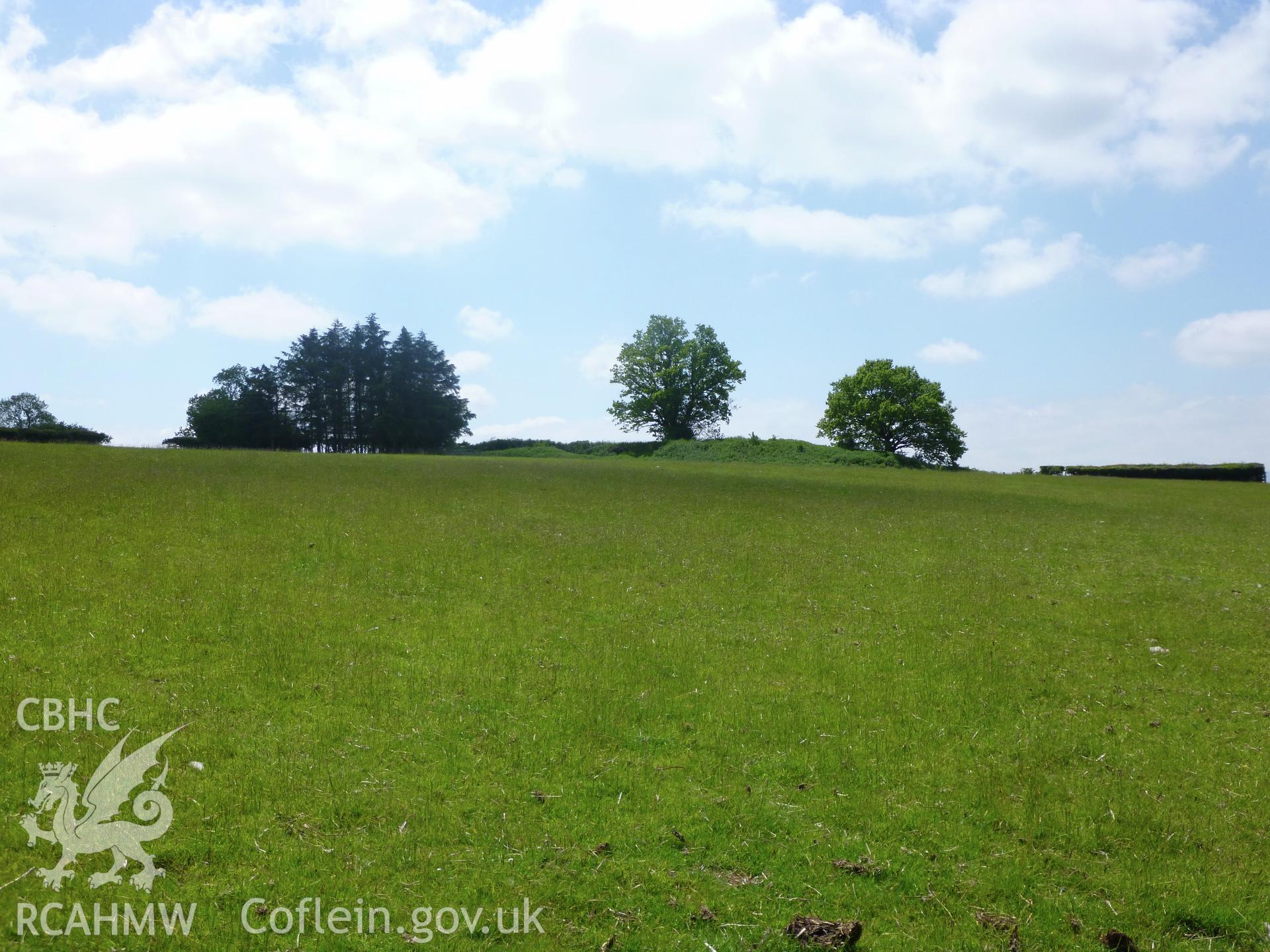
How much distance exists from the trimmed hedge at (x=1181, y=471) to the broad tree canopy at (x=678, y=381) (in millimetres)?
34543

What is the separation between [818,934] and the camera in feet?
23.0

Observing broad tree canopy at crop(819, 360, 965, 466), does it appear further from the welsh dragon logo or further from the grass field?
the welsh dragon logo

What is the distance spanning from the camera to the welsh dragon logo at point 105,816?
726 centimetres

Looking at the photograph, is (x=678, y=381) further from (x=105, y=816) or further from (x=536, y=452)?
(x=105, y=816)

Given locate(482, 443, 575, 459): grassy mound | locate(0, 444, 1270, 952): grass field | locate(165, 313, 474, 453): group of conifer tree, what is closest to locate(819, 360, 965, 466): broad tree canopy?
locate(482, 443, 575, 459): grassy mound

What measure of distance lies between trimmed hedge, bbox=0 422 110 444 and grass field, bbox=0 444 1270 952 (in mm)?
30411

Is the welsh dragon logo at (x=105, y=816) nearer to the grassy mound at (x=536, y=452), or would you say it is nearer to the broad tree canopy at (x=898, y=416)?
the grassy mound at (x=536, y=452)

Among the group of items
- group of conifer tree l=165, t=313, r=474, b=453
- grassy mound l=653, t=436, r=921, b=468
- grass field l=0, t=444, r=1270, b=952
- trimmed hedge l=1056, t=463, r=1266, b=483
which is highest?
group of conifer tree l=165, t=313, r=474, b=453

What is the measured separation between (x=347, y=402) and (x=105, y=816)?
3230 inches

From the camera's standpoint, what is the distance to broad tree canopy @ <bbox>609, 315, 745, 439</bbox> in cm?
8669

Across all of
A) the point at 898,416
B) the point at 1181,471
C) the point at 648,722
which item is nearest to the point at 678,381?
the point at 898,416

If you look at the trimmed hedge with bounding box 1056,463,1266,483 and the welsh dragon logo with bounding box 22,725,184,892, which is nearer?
the welsh dragon logo with bounding box 22,725,184,892

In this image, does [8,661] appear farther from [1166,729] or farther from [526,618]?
[1166,729]

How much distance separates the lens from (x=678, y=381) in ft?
283
